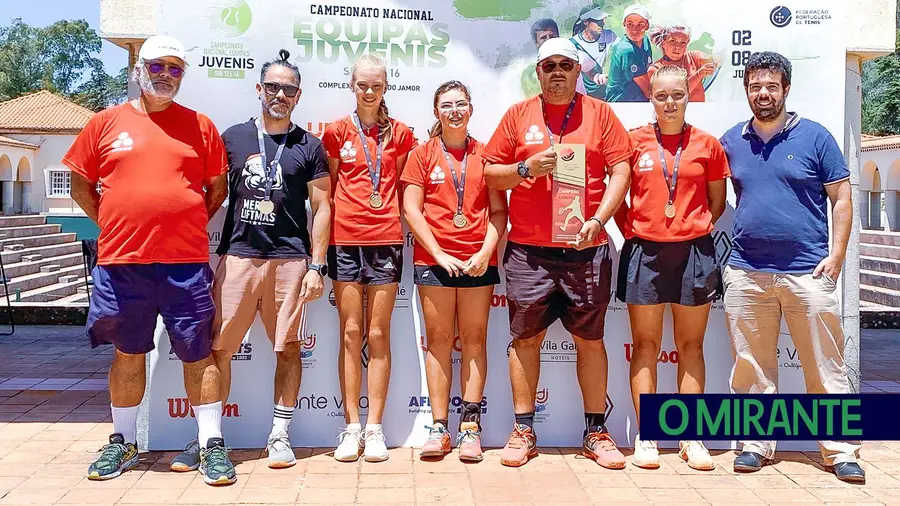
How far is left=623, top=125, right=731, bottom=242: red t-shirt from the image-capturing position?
4.20 meters

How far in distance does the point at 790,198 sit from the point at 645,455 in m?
1.61

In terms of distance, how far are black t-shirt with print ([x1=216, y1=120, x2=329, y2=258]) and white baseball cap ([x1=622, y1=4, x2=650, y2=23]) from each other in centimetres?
203

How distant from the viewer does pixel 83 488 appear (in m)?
3.81

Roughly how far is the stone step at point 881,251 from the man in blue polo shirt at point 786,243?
18152 mm

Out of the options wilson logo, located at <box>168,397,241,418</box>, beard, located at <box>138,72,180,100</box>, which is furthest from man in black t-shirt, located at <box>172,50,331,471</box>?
beard, located at <box>138,72,180,100</box>

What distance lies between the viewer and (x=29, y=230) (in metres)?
24.4

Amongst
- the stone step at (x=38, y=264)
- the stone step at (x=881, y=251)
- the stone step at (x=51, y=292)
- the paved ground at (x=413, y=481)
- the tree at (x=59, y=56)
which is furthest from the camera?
the tree at (x=59, y=56)

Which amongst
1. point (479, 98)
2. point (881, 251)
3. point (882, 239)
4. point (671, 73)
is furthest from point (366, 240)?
point (882, 239)

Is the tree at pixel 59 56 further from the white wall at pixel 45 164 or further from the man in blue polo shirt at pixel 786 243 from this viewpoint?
the man in blue polo shirt at pixel 786 243

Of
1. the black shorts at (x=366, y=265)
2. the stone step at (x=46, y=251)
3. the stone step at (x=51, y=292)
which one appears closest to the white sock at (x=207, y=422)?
the black shorts at (x=366, y=265)

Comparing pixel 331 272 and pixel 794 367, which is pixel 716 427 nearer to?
pixel 794 367

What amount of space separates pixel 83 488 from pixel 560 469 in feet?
8.07

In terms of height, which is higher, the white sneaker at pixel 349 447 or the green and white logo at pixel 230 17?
the green and white logo at pixel 230 17

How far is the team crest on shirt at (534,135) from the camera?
4.24 meters
